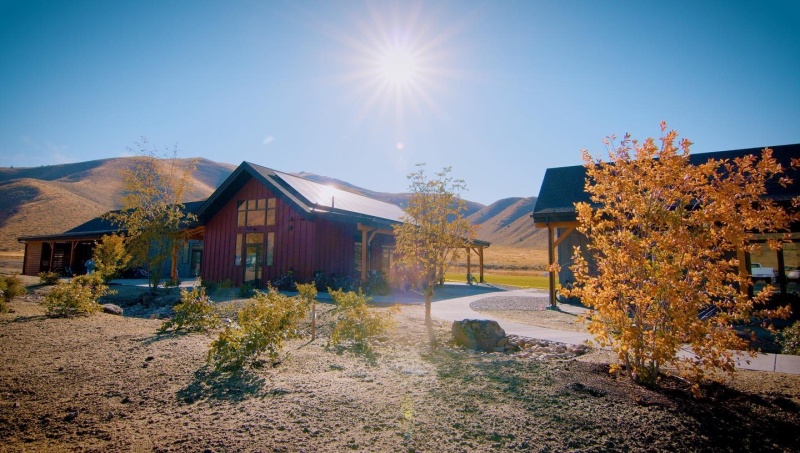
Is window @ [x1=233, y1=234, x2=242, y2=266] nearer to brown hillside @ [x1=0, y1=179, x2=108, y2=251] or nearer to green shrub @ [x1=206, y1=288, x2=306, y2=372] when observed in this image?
green shrub @ [x1=206, y1=288, x2=306, y2=372]

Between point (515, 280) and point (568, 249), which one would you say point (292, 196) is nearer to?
point (568, 249)

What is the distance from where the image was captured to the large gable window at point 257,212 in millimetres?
17844

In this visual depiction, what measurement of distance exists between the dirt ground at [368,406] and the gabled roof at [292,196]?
36.9 ft

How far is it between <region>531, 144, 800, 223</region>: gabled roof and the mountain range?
3817 mm

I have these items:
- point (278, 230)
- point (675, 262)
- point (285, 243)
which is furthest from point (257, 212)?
point (675, 262)

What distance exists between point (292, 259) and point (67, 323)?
986 cm

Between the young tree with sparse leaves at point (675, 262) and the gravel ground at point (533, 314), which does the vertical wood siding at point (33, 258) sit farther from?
the young tree with sparse leaves at point (675, 262)

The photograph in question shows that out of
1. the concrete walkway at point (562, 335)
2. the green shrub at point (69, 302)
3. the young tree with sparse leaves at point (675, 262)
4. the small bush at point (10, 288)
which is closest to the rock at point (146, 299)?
the small bush at point (10, 288)

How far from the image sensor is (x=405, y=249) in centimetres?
910

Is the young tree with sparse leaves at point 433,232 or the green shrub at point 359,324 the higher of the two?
the young tree with sparse leaves at point 433,232

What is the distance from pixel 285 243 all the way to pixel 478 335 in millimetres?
12336

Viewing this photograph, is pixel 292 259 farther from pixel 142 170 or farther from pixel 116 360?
pixel 116 360

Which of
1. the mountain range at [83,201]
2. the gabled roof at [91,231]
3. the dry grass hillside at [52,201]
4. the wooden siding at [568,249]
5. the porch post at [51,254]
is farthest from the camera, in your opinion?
the mountain range at [83,201]

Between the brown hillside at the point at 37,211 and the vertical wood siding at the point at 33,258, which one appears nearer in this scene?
the vertical wood siding at the point at 33,258
